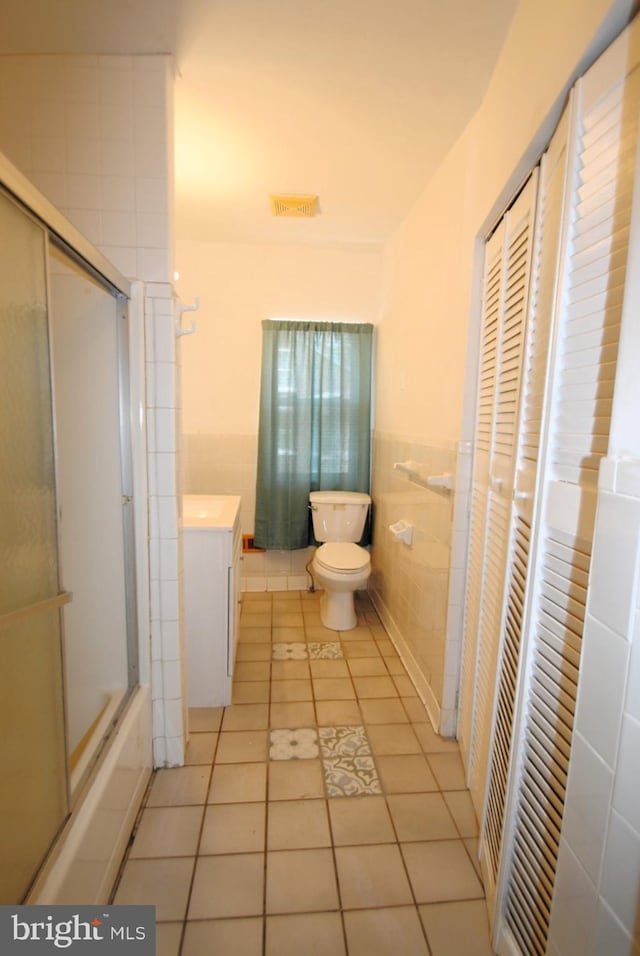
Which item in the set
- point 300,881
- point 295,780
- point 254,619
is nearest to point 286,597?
point 254,619

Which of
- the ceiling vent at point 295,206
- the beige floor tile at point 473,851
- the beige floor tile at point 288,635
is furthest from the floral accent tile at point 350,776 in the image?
the ceiling vent at point 295,206

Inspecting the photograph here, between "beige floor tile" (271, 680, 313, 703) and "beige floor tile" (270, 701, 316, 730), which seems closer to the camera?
"beige floor tile" (270, 701, 316, 730)

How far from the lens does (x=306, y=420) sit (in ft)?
9.78

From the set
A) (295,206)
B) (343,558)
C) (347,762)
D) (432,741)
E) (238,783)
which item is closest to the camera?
(238,783)

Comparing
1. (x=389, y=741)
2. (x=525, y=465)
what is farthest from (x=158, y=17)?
(x=389, y=741)

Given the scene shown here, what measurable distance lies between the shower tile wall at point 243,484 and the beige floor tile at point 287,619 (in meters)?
0.36

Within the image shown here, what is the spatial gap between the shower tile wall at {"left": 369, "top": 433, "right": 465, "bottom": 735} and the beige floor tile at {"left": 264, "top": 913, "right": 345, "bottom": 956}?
2.69 ft

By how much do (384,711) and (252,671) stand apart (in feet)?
2.33

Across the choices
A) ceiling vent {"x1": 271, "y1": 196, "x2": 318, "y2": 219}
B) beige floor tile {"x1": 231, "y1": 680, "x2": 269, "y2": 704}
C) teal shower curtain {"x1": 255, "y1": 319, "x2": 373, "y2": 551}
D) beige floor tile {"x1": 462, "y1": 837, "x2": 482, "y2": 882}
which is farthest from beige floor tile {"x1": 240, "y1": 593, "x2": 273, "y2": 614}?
ceiling vent {"x1": 271, "y1": 196, "x2": 318, "y2": 219}

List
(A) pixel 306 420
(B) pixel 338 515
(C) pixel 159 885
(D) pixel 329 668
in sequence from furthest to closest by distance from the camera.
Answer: (A) pixel 306 420
(B) pixel 338 515
(D) pixel 329 668
(C) pixel 159 885

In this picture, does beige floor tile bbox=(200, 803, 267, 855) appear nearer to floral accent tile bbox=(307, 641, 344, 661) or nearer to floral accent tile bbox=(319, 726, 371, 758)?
floral accent tile bbox=(319, 726, 371, 758)

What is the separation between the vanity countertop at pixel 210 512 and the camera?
1.80 meters

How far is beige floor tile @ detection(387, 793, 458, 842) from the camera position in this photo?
1.32 m

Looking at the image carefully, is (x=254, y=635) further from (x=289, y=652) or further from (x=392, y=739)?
(x=392, y=739)
